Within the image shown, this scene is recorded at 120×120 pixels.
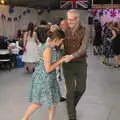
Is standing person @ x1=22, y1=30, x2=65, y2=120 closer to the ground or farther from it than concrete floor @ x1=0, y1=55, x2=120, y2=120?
farther from it

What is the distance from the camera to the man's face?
576cm

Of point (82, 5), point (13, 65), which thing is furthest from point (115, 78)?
point (82, 5)

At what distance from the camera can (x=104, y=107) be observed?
7.47 meters

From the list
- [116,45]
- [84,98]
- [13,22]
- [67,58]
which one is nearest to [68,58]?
[67,58]

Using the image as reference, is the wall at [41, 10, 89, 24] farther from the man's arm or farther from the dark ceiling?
the man's arm

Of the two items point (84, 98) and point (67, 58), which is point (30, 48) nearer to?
point (84, 98)

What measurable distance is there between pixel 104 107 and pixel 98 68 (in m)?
6.40

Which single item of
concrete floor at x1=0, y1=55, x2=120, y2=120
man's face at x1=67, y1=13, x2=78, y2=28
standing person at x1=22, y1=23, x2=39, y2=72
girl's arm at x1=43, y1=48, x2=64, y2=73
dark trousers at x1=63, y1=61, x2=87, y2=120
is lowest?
concrete floor at x1=0, y1=55, x2=120, y2=120

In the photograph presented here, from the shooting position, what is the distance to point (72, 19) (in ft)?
19.0

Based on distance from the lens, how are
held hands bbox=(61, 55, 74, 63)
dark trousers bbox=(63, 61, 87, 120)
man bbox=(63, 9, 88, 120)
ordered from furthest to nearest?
dark trousers bbox=(63, 61, 87, 120) → man bbox=(63, 9, 88, 120) → held hands bbox=(61, 55, 74, 63)

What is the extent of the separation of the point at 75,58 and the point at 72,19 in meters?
0.55

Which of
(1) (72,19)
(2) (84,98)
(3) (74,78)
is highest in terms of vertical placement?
(1) (72,19)

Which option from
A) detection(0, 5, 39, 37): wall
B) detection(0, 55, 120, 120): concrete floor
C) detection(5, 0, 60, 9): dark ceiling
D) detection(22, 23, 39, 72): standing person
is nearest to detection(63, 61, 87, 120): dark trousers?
detection(0, 55, 120, 120): concrete floor

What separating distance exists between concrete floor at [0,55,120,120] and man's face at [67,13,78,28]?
5.21 ft
